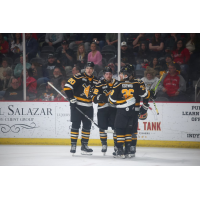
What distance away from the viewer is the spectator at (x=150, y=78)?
20.6ft

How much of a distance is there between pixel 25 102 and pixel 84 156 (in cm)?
191

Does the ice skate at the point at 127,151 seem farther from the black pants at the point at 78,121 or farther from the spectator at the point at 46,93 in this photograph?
the spectator at the point at 46,93

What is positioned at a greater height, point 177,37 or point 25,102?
point 177,37

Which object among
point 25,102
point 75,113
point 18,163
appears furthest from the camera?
point 25,102

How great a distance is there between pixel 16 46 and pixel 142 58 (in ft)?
8.19

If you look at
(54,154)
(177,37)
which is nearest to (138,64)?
(177,37)

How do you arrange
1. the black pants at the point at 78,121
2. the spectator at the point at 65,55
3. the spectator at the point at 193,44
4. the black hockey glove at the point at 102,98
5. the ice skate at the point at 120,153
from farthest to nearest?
the spectator at the point at 65,55 → the spectator at the point at 193,44 → the black pants at the point at 78,121 → the black hockey glove at the point at 102,98 → the ice skate at the point at 120,153

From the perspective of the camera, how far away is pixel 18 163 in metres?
4.33

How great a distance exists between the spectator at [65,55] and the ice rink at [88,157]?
5.69 feet

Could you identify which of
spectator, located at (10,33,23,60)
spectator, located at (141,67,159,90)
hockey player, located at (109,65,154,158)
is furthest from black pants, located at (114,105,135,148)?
spectator, located at (10,33,23,60)

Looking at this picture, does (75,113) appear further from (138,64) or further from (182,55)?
(182,55)

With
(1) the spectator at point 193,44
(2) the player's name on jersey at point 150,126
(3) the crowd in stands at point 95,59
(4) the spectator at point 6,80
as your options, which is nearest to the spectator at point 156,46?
(3) the crowd in stands at point 95,59

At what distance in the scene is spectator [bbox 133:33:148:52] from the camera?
20.7 ft

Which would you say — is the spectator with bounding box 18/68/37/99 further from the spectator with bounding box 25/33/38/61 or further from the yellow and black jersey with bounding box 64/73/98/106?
the yellow and black jersey with bounding box 64/73/98/106
